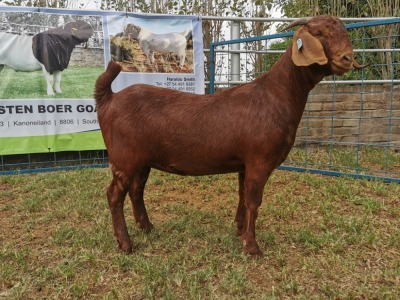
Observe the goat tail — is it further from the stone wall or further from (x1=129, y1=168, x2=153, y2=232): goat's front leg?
the stone wall

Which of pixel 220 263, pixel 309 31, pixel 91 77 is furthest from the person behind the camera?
pixel 91 77

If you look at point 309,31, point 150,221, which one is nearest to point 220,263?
point 150,221

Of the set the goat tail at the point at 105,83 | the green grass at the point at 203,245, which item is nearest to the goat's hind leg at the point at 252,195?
the green grass at the point at 203,245

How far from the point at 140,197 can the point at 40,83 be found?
3.29 m

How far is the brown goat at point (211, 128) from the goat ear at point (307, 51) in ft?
0.10

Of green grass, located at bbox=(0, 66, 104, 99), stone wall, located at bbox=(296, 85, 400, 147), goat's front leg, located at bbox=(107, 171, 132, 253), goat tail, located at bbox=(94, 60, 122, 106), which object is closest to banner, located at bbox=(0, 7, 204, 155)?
green grass, located at bbox=(0, 66, 104, 99)

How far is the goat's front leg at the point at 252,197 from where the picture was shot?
10.1 feet

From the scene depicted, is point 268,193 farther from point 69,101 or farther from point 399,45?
point 399,45

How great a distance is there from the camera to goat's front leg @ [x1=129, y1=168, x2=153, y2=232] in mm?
3672

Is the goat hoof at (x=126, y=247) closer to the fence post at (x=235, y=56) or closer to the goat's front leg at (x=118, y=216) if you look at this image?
the goat's front leg at (x=118, y=216)

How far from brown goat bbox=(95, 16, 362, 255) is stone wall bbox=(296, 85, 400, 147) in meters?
4.26

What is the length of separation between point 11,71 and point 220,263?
457 centimetres

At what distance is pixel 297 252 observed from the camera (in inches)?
133

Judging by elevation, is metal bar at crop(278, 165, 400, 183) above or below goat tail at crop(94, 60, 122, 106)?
below
